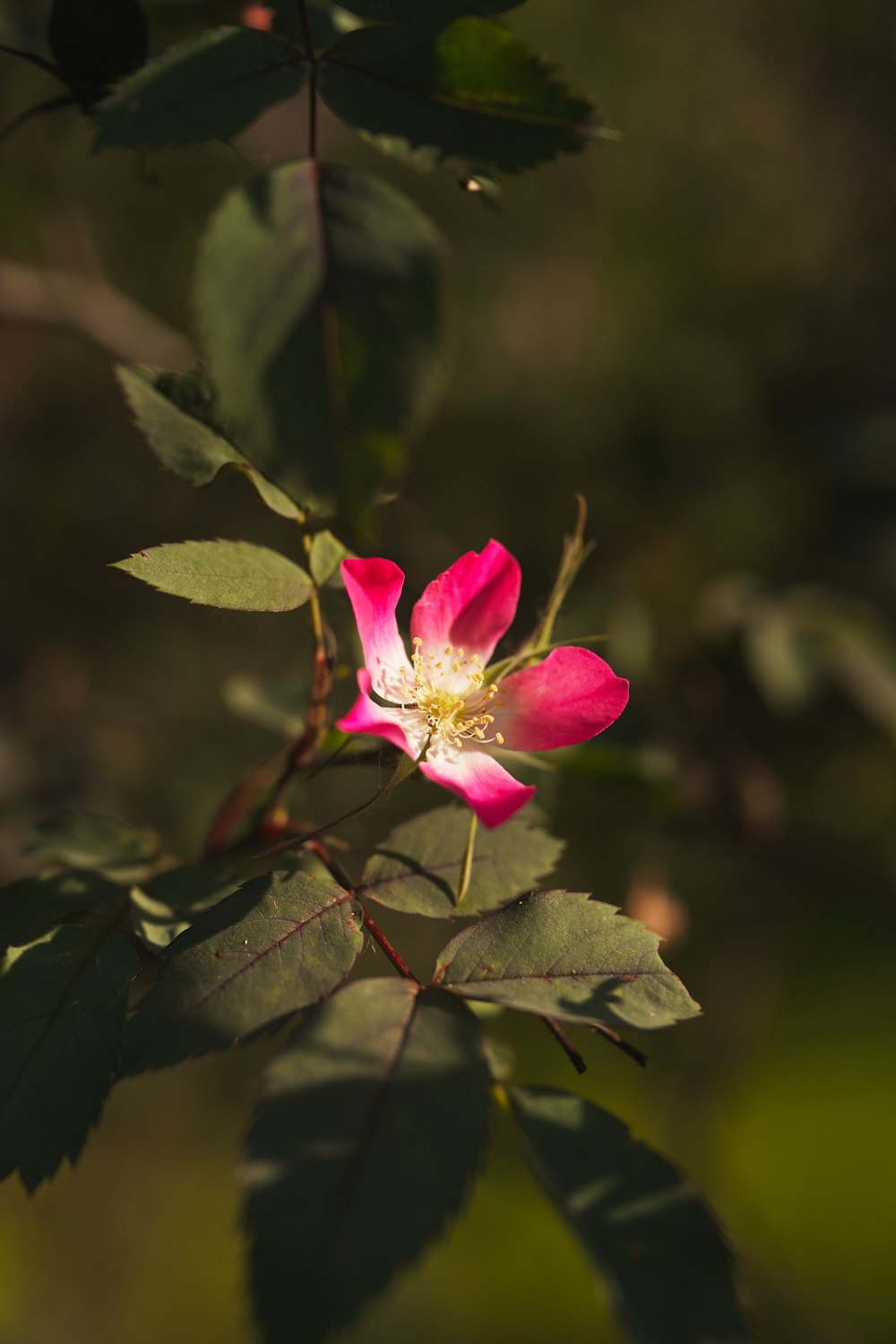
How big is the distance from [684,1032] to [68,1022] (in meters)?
1.64

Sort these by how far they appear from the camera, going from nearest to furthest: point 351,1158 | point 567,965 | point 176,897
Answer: point 351,1158
point 567,965
point 176,897

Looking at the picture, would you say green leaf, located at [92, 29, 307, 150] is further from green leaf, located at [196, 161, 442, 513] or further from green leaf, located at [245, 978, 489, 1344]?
green leaf, located at [245, 978, 489, 1344]

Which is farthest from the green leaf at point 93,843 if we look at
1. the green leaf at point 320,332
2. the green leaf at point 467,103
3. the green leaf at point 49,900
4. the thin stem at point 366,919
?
the green leaf at point 467,103

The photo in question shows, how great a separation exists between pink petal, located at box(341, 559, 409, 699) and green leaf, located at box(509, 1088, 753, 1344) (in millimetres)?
264

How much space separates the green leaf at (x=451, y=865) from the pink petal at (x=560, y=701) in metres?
0.06

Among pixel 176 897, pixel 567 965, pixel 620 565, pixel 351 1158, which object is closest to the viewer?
pixel 351 1158

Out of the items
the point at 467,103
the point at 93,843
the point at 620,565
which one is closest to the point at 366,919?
the point at 93,843

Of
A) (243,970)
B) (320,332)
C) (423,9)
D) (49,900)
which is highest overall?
(423,9)

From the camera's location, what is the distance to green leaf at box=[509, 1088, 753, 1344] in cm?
40

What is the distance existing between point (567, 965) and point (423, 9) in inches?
19.0

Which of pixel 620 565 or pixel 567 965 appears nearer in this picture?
pixel 567 965

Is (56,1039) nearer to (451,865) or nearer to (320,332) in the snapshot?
(451,865)

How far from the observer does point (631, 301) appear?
201 centimetres

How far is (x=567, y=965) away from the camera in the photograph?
480 mm
